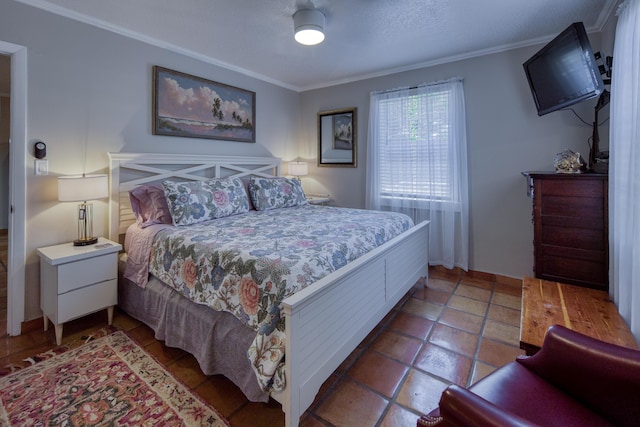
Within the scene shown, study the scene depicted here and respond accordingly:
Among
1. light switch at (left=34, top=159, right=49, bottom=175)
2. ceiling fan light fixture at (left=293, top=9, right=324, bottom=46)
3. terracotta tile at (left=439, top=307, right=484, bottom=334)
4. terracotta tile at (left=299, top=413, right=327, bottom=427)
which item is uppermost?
ceiling fan light fixture at (left=293, top=9, right=324, bottom=46)

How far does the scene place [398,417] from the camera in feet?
5.27

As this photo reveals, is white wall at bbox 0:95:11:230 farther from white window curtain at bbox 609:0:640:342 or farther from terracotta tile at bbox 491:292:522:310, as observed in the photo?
white window curtain at bbox 609:0:640:342

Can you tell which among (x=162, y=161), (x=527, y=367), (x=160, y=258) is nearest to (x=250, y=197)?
(x=162, y=161)

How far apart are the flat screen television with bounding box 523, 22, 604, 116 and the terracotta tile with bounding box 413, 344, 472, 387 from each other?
2020 mm

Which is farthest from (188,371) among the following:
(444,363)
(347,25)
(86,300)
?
(347,25)

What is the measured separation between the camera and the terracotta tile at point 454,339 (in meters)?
2.18

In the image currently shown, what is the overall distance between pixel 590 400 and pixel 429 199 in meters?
2.77

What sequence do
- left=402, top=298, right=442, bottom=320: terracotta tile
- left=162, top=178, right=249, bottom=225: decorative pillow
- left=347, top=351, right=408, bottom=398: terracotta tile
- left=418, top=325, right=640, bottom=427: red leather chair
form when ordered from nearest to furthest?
left=418, top=325, right=640, bottom=427: red leather chair, left=347, top=351, right=408, bottom=398: terracotta tile, left=162, top=178, right=249, bottom=225: decorative pillow, left=402, top=298, right=442, bottom=320: terracotta tile

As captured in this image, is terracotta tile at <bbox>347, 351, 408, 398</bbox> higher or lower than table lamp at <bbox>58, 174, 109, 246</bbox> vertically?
lower

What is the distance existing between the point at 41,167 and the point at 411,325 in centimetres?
318

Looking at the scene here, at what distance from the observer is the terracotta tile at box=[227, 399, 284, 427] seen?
1562 mm

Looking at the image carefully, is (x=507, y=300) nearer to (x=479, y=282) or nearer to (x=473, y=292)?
(x=473, y=292)

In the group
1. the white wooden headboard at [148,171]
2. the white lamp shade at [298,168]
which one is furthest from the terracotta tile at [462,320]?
the white wooden headboard at [148,171]

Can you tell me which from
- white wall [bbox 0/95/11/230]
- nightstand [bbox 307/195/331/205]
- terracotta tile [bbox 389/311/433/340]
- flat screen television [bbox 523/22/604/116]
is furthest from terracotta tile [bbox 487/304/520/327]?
white wall [bbox 0/95/11/230]
